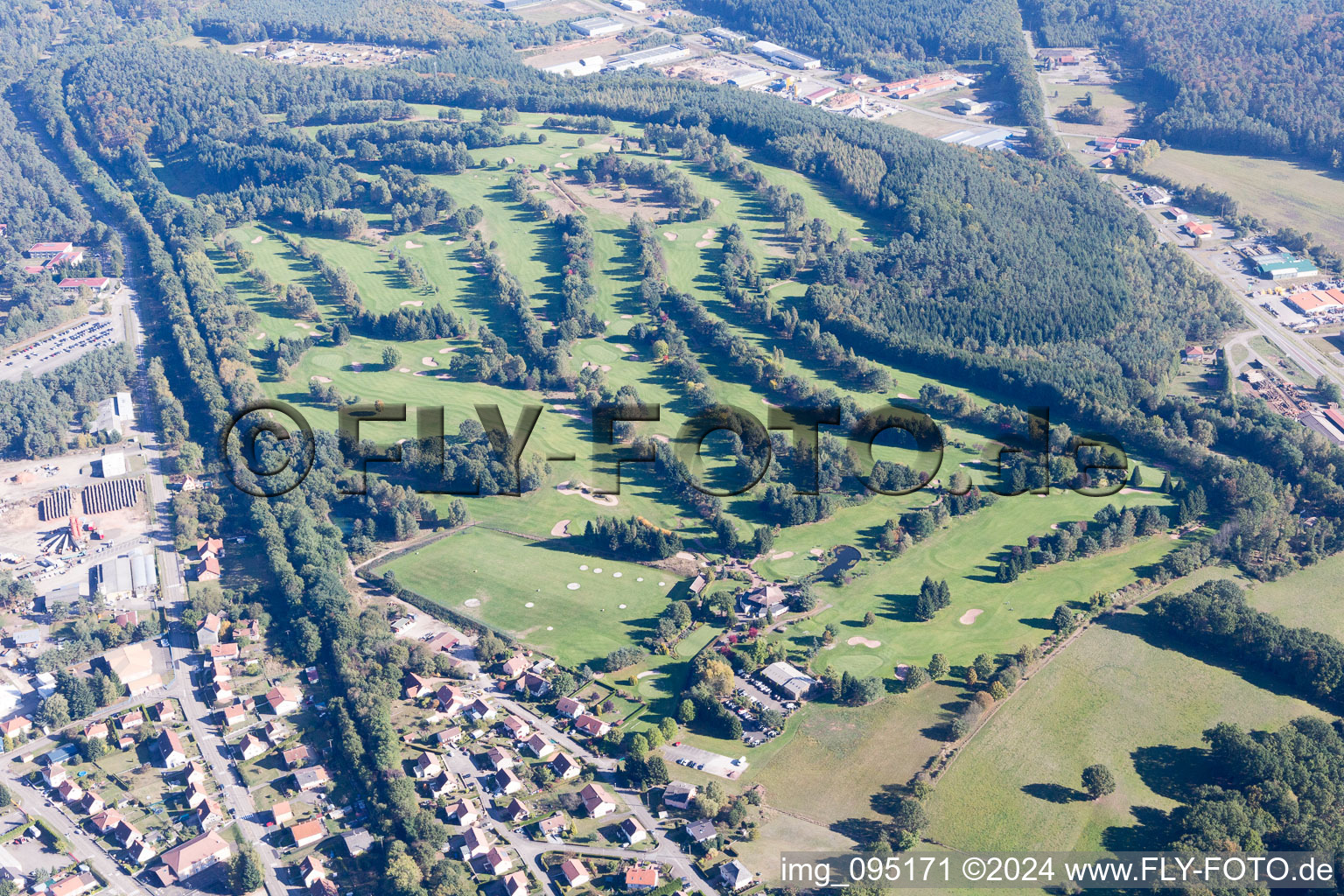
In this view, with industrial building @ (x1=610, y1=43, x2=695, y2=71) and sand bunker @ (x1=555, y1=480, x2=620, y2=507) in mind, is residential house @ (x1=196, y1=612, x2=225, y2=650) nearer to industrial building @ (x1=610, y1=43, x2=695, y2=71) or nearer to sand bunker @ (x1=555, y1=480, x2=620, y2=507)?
sand bunker @ (x1=555, y1=480, x2=620, y2=507)

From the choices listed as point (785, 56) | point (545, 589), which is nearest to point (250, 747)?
point (545, 589)

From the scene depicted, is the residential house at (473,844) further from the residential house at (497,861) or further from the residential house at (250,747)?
the residential house at (250,747)

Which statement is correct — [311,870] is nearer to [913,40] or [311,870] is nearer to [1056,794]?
[1056,794]

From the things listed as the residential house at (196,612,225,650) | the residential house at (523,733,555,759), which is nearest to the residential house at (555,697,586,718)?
the residential house at (523,733,555,759)

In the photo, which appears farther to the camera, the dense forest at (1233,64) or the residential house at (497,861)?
the dense forest at (1233,64)

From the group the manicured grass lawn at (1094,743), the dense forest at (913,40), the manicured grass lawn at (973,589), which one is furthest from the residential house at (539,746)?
the dense forest at (913,40)

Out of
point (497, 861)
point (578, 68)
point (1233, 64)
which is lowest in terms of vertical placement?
point (497, 861)

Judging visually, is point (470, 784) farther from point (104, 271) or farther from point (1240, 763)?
point (104, 271)
